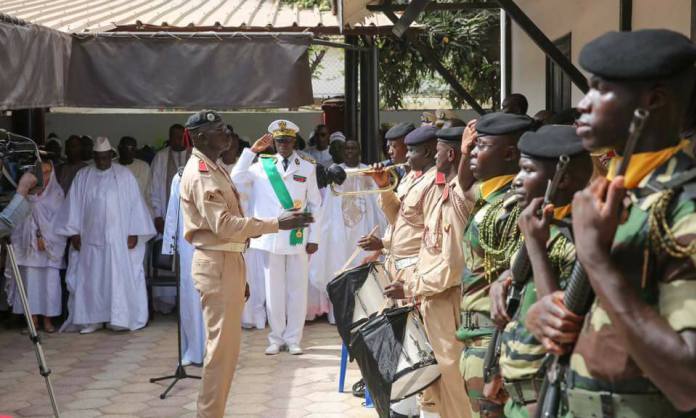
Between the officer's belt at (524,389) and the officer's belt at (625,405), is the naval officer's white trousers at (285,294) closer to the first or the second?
the officer's belt at (524,389)

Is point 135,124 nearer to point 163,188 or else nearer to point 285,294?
point 163,188

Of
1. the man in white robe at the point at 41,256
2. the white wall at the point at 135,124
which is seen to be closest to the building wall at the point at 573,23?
the white wall at the point at 135,124

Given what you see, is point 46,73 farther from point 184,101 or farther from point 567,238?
point 567,238

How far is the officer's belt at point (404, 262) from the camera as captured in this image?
571 centimetres

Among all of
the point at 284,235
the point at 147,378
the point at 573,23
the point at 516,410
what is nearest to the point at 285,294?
the point at 284,235

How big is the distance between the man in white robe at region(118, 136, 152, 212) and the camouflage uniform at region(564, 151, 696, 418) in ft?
28.6

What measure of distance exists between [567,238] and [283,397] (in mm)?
4774

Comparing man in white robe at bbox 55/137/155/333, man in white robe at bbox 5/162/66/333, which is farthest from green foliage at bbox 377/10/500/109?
man in white robe at bbox 5/162/66/333

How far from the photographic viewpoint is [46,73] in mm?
7066

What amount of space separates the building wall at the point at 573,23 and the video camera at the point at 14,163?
375 cm

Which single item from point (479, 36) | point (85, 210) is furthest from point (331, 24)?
point (479, 36)

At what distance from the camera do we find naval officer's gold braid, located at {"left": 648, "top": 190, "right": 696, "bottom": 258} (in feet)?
6.75

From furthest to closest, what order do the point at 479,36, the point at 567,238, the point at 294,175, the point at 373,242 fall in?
the point at 479,36 → the point at 294,175 → the point at 373,242 → the point at 567,238

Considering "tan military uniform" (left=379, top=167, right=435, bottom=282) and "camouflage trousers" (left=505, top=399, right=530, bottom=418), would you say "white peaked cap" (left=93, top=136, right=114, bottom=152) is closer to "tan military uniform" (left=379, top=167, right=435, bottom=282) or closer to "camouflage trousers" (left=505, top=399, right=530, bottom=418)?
"tan military uniform" (left=379, top=167, right=435, bottom=282)
